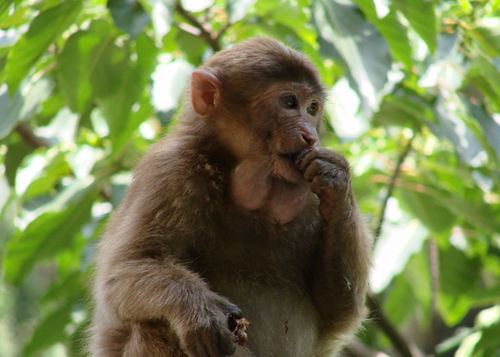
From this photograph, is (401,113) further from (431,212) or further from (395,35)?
(395,35)

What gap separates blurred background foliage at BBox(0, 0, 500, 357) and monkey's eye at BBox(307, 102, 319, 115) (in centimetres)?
23

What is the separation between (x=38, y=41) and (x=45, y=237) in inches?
68.2

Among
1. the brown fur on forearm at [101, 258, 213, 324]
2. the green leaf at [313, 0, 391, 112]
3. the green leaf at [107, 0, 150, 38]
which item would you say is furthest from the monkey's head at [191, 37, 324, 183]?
the brown fur on forearm at [101, 258, 213, 324]

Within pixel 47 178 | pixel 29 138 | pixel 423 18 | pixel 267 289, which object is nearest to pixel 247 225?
pixel 267 289

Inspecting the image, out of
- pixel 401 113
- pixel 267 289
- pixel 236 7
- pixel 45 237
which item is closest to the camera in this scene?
pixel 267 289

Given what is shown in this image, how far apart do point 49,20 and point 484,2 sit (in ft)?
9.14

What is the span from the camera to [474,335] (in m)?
5.54

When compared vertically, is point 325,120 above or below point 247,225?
below

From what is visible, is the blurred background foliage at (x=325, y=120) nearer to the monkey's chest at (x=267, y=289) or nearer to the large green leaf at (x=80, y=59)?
the large green leaf at (x=80, y=59)

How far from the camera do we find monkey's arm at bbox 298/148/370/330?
150 inches

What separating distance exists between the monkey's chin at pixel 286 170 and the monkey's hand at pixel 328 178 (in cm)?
4

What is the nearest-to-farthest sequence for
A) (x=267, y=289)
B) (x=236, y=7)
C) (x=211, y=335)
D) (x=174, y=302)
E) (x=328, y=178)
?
(x=211, y=335), (x=174, y=302), (x=328, y=178), (x=267, y=289), (x=236, y=7)

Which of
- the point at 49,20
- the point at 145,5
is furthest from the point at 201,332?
the point at 145,5

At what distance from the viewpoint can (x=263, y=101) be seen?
4.13 meters
